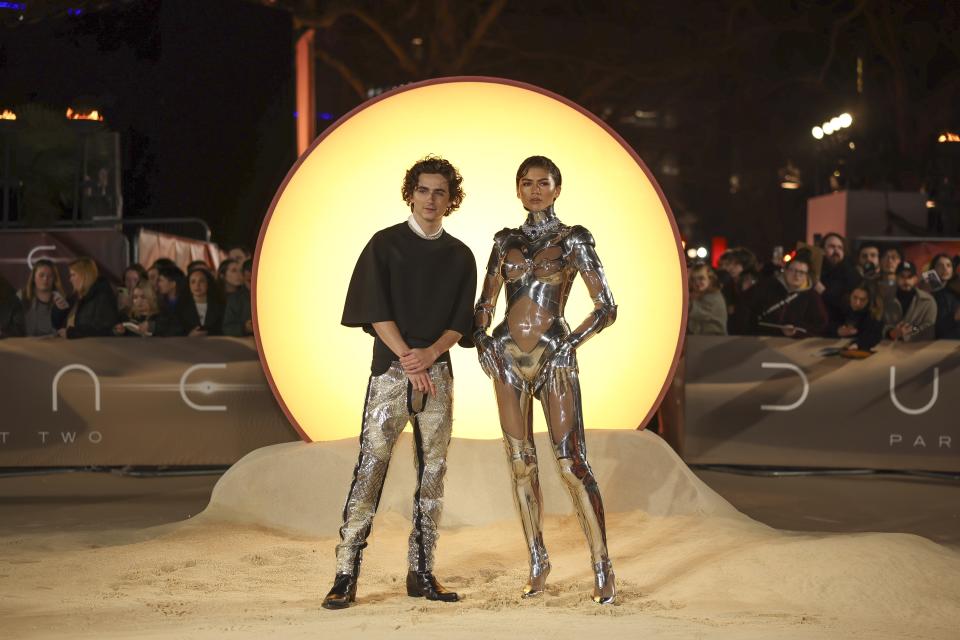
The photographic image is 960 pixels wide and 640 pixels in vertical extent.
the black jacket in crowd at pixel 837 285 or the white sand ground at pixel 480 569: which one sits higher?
the black jacket in crowd at pixel 837 285

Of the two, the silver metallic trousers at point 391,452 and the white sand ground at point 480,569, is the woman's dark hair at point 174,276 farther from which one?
the silver metallic trousers at point 391,452

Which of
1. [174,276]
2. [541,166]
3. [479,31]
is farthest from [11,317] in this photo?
[479,31]

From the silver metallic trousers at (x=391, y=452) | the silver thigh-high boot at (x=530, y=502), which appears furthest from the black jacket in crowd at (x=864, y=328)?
the silver metallic trousers at (x=391, y=452)

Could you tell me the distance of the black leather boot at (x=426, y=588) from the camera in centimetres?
534

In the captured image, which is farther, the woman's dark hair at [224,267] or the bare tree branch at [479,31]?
the bare tree branch at [479,31]

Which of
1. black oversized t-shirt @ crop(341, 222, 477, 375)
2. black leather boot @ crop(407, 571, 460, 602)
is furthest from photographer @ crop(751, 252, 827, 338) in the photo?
black leather boot @ crop(407, 571, 460, 602)

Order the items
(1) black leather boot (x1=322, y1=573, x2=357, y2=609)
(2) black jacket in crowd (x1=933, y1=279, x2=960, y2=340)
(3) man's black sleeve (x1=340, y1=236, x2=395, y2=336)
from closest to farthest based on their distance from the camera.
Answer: (1) black leather boot (x1=322, y1=573, x2=357, y2=609), (3) man's black sleeve (x1=340, y1=236, x2=395, y2=336), (2) black jacket in crowd (x1=933, y1=279, x2=960, y2=340)

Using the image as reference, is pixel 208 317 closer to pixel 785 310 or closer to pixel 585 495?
pixel 785 310

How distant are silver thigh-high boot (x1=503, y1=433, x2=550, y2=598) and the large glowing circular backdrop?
237cm

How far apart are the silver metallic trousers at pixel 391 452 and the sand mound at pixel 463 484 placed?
185cm

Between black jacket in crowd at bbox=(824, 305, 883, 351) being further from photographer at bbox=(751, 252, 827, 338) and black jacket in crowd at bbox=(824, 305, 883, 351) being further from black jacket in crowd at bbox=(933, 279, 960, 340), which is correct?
black jacket in crowd at bbox=(933, 279, 960, 340)

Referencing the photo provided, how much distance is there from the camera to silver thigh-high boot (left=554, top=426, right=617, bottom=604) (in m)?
5.32

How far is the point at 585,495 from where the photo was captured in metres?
5.39

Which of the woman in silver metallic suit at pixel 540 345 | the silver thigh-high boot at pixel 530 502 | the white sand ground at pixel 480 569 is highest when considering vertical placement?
the woman in silver metallic suit at pixel 540 345
